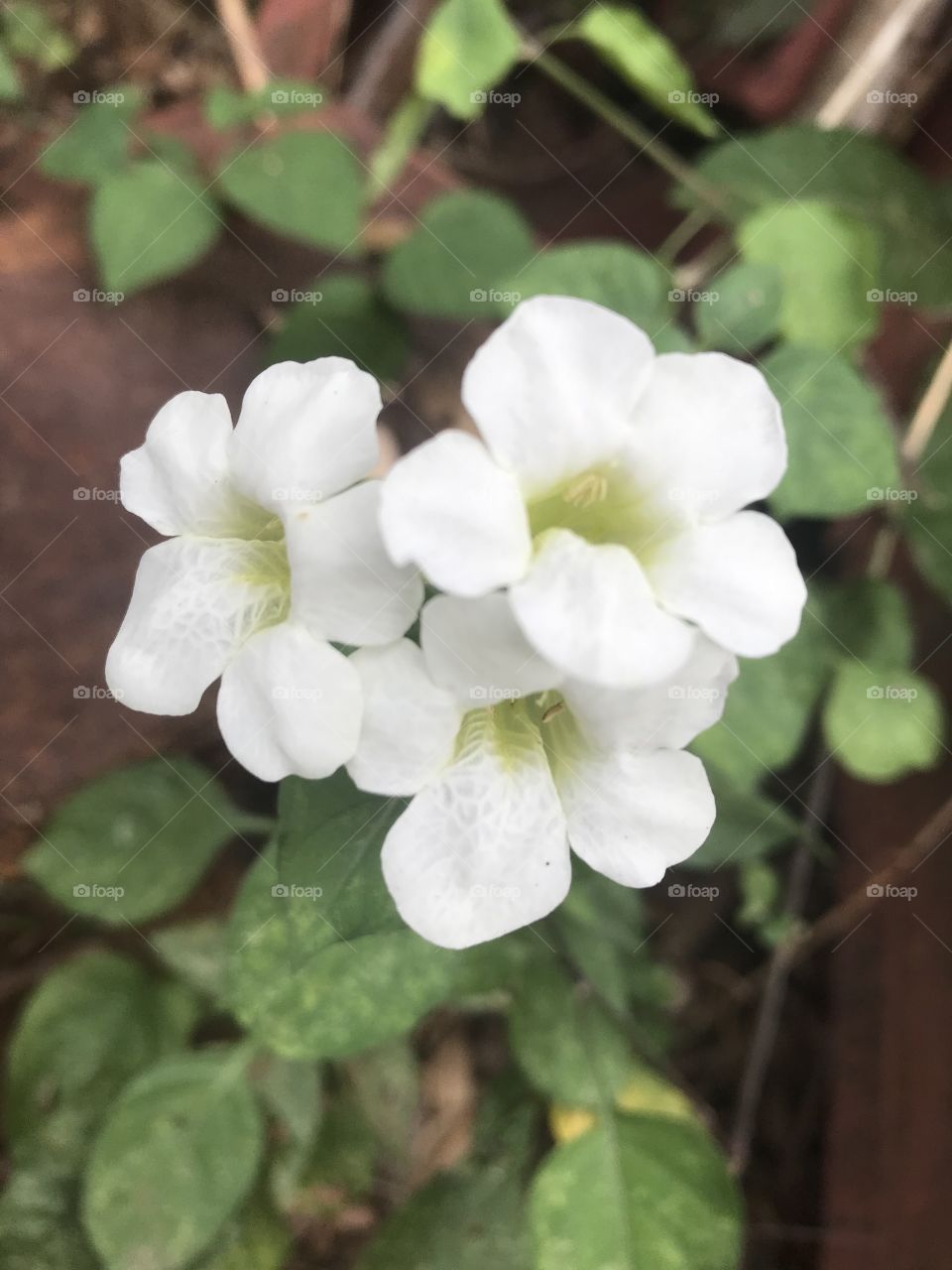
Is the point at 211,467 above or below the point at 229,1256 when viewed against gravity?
above

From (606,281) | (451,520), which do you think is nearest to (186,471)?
(451,520)

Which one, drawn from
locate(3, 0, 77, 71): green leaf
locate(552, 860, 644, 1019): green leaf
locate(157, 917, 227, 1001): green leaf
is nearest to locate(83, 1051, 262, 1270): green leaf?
locate(157, 917, 227, 1001): green leaf

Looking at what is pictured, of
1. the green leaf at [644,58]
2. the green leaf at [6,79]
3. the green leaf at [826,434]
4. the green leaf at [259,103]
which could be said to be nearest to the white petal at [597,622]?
the green leaf at [826,434]

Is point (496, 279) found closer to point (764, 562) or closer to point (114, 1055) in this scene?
point (764, 562)

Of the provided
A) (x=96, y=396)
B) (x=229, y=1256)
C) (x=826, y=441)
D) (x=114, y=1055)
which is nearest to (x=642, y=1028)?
(x=229, y=1256)

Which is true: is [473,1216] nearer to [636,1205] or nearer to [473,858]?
[636,1205]

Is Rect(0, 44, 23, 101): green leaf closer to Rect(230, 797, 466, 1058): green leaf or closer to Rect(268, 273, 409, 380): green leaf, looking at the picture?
Rect(268, 273, 409, 380): green leaf

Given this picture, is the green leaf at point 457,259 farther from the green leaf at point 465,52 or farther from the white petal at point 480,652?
the white petal at point 480,652
